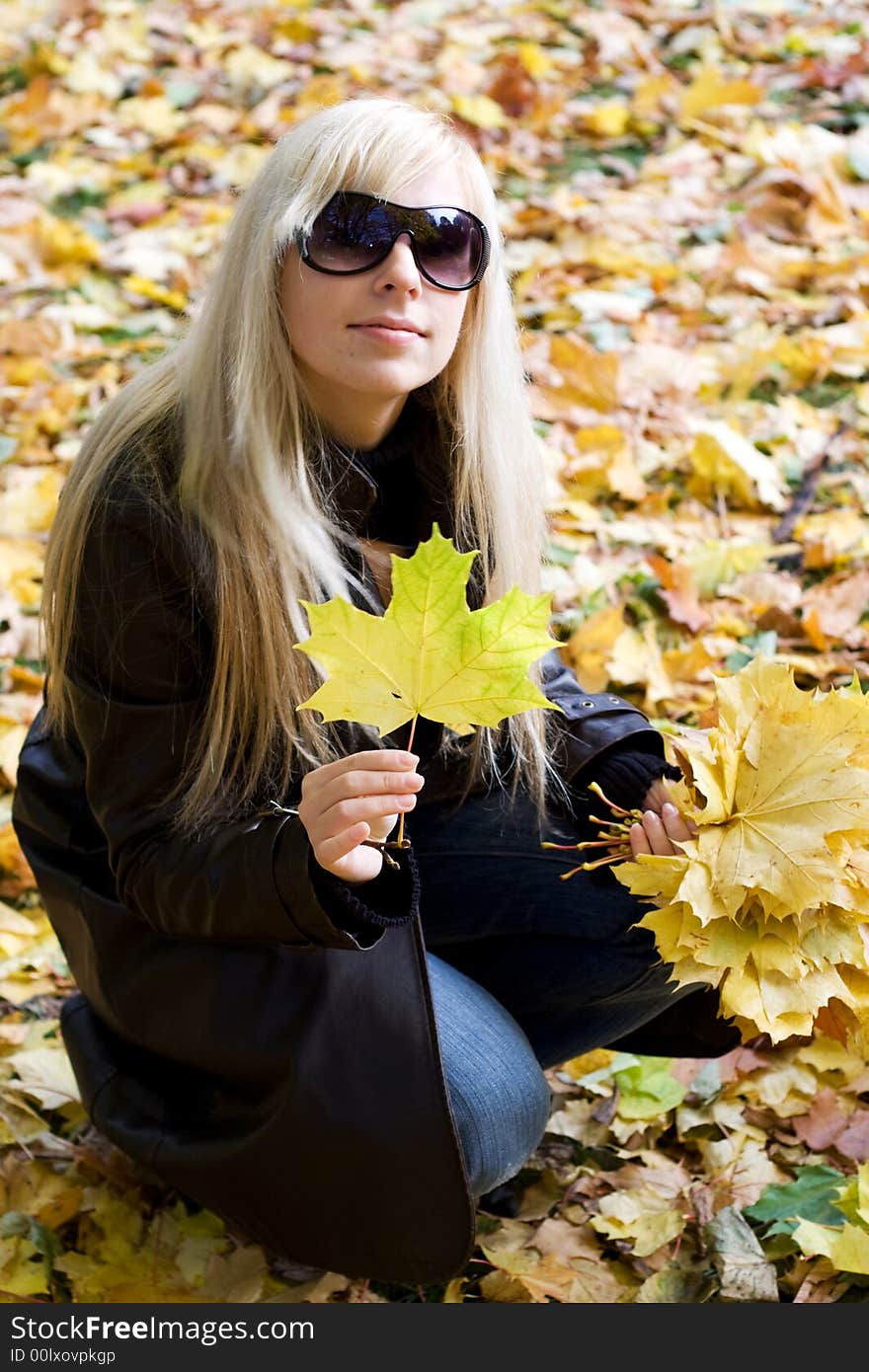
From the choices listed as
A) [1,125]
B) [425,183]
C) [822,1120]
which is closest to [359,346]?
[425,183]

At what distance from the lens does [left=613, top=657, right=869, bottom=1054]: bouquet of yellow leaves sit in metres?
1.21

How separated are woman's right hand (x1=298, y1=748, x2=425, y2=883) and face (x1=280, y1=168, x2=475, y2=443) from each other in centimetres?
44

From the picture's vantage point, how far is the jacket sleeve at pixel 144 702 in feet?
4.51

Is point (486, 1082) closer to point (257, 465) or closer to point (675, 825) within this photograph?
point (675, 825)

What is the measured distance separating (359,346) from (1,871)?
3.58 ft

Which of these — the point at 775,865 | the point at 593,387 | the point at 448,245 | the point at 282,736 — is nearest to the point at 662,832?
the point at 775,865

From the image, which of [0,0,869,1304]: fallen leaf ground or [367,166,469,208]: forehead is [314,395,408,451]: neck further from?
[0,0,869,1304]: fallen leaf ground

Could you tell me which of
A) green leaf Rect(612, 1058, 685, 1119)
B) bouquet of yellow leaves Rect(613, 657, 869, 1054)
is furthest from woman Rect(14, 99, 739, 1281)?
green leaf Rect(612, 1058, 685, 1119)

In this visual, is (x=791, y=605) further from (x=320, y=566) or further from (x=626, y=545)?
(x=320, y=566)

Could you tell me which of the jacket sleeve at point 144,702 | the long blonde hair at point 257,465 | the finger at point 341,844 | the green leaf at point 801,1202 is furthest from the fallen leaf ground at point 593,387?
the finger at point 341,844

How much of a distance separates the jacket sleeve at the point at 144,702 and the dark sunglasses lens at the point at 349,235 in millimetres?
297

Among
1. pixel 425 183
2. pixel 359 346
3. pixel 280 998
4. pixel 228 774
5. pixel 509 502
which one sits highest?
pixel 425 183

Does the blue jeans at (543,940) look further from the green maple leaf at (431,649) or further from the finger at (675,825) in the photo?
the green maple leaf at (431,649)

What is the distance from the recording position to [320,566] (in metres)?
1.42
